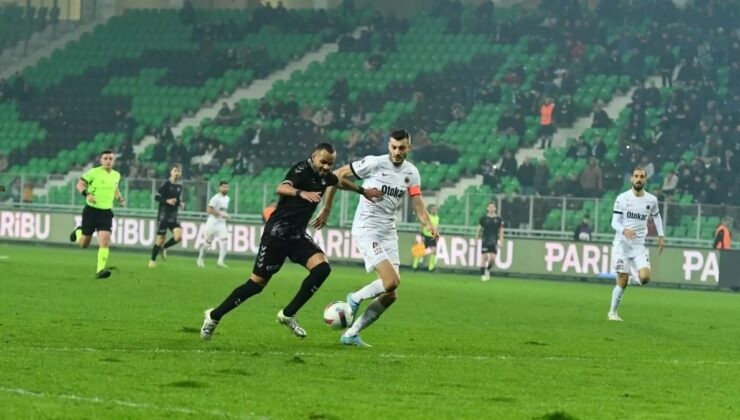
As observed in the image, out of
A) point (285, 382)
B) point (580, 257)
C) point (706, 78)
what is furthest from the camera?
point (706, 78)

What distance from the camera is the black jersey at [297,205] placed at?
1430cm

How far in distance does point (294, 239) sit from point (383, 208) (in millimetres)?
1224

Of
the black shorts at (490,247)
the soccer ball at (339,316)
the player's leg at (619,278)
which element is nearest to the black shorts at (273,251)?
the soccer ball at (339,316)

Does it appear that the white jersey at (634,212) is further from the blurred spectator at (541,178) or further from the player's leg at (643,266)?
the blurred spectator at (541,178)

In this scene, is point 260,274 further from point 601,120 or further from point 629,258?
point 601,120

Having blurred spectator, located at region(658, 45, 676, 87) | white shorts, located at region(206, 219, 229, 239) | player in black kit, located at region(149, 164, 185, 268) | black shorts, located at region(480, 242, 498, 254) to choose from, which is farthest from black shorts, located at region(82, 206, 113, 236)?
blurred spectator, located at region(658, 45, 676, 87)

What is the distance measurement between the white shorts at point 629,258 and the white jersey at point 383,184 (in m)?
7.47

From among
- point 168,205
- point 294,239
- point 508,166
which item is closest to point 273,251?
point 294,239

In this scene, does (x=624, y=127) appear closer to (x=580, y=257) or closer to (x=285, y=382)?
(x=580, y=257)

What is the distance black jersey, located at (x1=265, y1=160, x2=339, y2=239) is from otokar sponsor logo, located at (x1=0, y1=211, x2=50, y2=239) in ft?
103

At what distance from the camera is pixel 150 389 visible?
10141 millimetres

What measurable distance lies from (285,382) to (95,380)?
1.44 metres

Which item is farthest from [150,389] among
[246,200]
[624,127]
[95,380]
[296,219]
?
[624,127]

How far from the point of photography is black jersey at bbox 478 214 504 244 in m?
36.8
